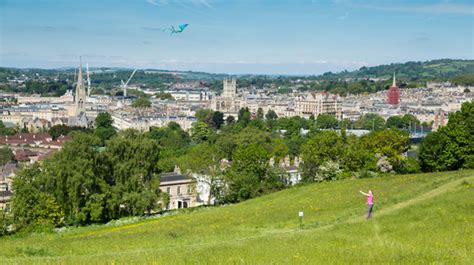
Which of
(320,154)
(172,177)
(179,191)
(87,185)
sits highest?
(320,154)

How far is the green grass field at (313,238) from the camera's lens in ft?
45.1

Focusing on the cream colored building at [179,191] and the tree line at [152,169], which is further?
the cream colored building at [179,191]

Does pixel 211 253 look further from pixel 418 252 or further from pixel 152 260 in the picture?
pixel 418 252

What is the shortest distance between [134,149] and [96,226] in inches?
303

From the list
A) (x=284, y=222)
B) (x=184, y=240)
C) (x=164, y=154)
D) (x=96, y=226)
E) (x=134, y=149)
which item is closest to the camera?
(x=184, y=240)

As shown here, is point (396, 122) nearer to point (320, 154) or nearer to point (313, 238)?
point (320, 154)

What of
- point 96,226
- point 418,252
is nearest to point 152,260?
point 418,252

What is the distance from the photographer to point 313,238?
1680 cm

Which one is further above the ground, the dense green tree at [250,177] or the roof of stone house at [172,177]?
the dense green tree at [250,177]

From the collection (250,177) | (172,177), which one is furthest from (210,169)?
(172,177)

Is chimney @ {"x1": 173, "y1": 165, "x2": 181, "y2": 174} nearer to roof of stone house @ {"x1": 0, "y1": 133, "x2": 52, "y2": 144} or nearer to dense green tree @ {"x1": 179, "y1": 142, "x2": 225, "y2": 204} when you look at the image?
dense green tree @ {"x1": 179, "y1": 142, "x2": 225, "y2": 204}

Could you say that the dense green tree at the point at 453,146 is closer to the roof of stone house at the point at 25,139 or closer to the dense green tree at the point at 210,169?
the dense green tree at the point at 210,169

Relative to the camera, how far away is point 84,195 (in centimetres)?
3741

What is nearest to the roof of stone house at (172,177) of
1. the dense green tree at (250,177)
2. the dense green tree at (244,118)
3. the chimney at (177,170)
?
the chimney at (177,170)
